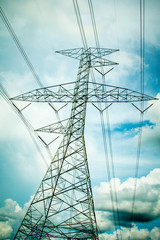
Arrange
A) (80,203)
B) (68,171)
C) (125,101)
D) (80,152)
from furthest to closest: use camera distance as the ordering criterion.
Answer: (125,101) → (80,152) → (68,171) → (80,203)

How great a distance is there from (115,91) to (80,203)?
773cm

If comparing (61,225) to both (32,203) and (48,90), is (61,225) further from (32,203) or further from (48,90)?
(48,90)

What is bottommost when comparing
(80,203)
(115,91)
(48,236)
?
Result: (48,236)

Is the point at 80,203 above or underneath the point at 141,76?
underneath

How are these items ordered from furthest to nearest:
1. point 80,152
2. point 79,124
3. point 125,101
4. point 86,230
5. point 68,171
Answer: point 125,101
point 79,124
point 80,152
point 68,171
point 86,230

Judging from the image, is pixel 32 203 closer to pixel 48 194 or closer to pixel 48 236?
pixel 48 194

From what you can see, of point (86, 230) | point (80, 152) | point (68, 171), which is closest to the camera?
point (86, 230)

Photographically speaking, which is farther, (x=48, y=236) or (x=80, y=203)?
(x=80, y=203)

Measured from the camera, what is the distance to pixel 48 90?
1007 centimetres

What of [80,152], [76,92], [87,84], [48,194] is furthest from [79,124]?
[48,194]

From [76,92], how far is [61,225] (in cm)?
831

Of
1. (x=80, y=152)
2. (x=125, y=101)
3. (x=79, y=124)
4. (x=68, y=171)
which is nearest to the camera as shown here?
(x=68, y=171)

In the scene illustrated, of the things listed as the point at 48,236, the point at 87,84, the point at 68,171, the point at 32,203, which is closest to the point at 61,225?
the point at 48,236

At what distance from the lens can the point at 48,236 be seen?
5922 mm
